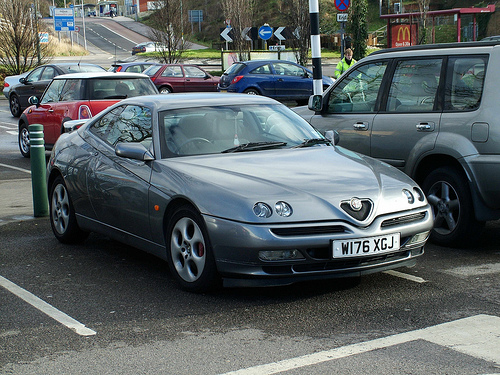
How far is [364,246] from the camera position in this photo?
16.5 ft

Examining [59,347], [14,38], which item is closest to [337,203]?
[59,347]

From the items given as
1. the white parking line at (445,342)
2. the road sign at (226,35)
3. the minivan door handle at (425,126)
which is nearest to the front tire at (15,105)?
the road sign at (226,35)

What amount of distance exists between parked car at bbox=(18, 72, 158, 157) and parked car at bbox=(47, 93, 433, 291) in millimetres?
5773

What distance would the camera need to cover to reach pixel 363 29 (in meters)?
46.3

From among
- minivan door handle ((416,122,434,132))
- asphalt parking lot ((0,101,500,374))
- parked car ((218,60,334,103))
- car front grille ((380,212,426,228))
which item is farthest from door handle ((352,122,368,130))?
parked car ((218,60,334,103))

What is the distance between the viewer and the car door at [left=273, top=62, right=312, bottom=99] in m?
26.6

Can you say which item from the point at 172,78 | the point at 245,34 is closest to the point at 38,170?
the point at 172,78

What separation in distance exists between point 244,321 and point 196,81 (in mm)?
24942

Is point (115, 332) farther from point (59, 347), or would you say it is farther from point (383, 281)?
point (383, 281)

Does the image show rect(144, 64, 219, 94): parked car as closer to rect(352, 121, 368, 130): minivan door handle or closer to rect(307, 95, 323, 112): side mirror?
rect(307, 95, 323, 112): side mirror

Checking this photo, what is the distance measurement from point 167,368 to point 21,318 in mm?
1439

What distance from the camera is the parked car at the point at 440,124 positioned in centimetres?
662

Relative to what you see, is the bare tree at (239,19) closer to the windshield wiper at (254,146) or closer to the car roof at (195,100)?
the car roof at (195,100)

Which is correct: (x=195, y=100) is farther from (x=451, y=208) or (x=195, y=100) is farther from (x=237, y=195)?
(x=451, y=208)
